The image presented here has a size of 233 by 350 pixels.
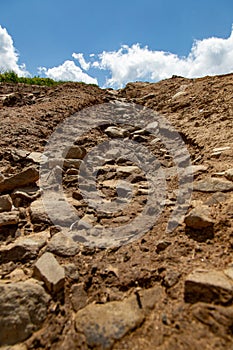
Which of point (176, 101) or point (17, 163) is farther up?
point (176, 101)

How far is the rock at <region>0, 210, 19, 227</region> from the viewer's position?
252 cm

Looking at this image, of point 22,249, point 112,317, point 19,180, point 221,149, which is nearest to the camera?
point 112,317

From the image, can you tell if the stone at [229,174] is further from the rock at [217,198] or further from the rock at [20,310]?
the rock at [20,310]

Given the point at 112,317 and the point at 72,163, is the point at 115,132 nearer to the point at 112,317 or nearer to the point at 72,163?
the point at 72,163

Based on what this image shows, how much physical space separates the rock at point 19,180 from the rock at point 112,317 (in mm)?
1828

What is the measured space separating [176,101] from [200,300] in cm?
555

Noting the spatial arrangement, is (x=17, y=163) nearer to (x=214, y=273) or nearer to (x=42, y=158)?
(x=42, y=158)

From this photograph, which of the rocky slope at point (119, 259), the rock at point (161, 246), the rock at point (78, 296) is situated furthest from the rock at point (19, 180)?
the rock at point (161, 246)

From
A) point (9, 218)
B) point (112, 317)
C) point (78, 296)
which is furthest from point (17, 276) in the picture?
point (112, 317)

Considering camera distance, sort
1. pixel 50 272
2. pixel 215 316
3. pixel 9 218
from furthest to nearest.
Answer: pixel 9 218
pixel 50 272
pixel 215 316

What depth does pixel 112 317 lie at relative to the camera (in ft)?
5.20

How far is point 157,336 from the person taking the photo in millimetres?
1451

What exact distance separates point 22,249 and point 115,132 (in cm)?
335

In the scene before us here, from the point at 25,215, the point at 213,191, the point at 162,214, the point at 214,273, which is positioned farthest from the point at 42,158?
the point at 214,273
